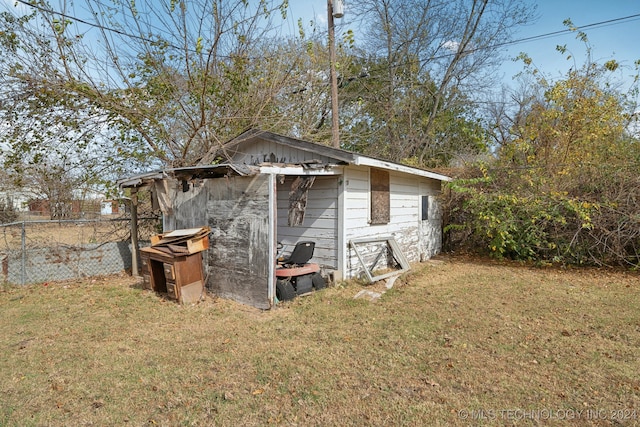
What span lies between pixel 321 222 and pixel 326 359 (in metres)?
3.29

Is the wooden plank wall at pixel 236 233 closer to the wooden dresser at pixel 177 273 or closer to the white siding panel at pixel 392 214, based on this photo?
the wooden dresser at pixel 177 273

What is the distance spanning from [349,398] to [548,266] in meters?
7.25

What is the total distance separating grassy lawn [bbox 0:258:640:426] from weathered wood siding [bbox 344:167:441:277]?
4.55ft

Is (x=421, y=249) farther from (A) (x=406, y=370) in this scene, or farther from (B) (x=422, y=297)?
(A) (x=406, y=370)

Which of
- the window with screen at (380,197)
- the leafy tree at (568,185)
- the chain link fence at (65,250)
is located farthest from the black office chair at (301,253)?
the leafy tree at (568,185)

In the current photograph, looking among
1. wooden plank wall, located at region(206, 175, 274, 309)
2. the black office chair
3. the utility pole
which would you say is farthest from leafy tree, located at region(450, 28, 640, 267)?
wooden plank wall, located at region(206, 175, 274, 309)

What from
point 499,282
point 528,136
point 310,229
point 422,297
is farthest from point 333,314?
point 528,136

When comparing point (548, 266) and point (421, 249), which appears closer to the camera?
point (548, 266)

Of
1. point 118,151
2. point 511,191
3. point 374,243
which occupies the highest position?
point 118,151

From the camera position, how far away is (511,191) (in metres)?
8.92

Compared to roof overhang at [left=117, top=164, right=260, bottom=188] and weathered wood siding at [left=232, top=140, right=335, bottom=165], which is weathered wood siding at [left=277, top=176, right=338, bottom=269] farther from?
roof overhang at [left=117, top=164, right=260, bottom=188]

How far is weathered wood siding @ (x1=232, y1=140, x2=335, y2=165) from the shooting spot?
6.71 metres

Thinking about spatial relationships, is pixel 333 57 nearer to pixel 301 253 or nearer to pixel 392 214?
pixel 392 214

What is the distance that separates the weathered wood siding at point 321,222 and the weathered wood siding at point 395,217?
0.26 metres
